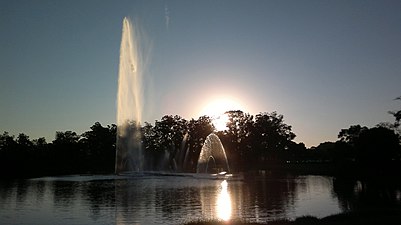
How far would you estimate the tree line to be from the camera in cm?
9875

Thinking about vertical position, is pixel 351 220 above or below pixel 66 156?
below

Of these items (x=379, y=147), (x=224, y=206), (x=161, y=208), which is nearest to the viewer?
(x=161, y=208)

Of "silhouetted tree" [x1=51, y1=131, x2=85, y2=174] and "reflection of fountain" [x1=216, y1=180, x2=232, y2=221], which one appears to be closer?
"reflection of fountain" [x1=216, y1=180, x2=232, y2=221]

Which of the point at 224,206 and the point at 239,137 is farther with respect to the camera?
the point at 239,137

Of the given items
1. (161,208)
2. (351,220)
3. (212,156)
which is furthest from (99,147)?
(351,220)

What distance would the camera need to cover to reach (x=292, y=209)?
95.1 feet

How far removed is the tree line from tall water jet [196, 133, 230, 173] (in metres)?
2.22

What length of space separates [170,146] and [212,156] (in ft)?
73.7

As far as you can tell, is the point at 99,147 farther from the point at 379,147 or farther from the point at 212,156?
the point at 379,147

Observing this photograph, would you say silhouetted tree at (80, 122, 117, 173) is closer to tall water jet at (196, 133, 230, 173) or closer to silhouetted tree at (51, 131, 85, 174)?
silhouetted tree at (51, 131, 85, 174)

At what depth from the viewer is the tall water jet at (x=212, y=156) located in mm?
98500

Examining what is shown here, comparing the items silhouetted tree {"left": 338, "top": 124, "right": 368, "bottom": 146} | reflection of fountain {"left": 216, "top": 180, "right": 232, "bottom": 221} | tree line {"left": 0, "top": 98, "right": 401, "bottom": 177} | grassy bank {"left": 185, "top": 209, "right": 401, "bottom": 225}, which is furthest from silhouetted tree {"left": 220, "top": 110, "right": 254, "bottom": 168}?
grassy bank {"left": 185, "top": 209, "right": 401, "bottom": 225}

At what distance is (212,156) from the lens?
103 m

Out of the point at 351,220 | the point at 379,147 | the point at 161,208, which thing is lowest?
the point at 351,220
